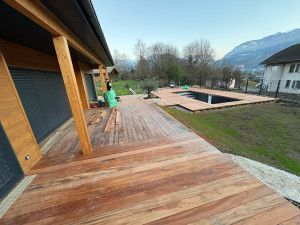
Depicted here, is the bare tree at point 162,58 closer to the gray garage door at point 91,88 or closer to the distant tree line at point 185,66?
the distant tree line at point 185,66

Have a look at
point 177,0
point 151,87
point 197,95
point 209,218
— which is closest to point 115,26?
point 177,0

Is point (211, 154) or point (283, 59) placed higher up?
point (283, 59)

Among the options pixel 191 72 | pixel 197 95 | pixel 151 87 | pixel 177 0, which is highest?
pixel 177 0

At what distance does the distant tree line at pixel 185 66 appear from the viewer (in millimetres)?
15852

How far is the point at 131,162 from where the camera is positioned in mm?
2191

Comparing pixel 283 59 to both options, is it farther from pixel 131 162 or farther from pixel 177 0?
pixel 131 162

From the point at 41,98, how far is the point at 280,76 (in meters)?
20.3

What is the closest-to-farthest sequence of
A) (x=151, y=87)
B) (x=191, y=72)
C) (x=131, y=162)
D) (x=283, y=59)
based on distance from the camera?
(x=131, y=162), (x=151, y=87), (x=283, y=59), (x=191, y=72)

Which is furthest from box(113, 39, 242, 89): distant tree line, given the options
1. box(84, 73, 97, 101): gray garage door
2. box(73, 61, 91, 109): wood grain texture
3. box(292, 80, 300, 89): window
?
box(73, 61, 91, 109): wood grain texture

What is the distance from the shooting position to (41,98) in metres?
3.35

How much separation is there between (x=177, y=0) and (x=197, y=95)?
1141 cm

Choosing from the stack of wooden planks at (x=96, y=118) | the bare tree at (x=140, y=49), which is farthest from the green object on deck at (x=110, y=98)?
the bare tree at (x=140, y=49)

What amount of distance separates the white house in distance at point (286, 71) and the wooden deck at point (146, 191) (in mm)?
15428

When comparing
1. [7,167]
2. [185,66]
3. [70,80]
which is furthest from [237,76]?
[7,167]
